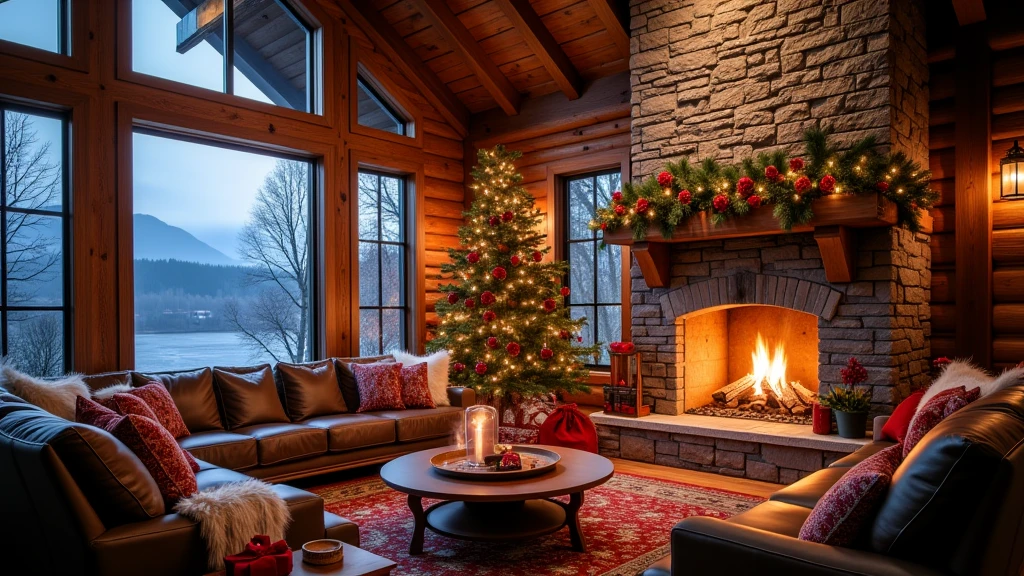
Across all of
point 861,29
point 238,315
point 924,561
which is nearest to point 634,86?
point 861,29

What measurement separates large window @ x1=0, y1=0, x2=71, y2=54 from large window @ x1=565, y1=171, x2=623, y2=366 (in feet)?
13.7

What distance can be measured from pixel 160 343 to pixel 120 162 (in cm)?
134

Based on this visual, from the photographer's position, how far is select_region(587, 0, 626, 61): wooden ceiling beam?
19.0 feet

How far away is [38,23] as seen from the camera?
4707mm

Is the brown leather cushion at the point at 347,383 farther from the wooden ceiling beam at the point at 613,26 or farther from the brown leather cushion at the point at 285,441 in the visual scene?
the wooden ceiling beam at the point at 613,26

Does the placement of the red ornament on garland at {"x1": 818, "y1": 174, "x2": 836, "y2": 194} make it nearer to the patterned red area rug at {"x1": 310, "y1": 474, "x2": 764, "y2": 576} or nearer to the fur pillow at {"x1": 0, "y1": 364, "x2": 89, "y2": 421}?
the patterned red area rug at {"x1": 310, "y1": 474, "x2": 764, "y2": 576}

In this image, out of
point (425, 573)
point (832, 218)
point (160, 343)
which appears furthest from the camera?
point (160, 343)

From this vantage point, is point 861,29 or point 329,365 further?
point 329,365

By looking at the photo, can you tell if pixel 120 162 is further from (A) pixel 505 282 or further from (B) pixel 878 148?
(B) pixel 878 148

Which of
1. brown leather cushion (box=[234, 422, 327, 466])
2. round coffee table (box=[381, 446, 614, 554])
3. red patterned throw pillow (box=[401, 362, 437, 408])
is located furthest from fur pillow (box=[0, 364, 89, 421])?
red patterned throw pillow (box=[401, 362, 437, 408])

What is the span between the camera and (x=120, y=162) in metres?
4.96

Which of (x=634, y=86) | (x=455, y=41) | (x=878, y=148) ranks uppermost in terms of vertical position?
(x=455, y=41)

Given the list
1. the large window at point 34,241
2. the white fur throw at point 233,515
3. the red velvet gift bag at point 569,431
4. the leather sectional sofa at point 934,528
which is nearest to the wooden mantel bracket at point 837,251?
the red velvet gift bag at point 569,431

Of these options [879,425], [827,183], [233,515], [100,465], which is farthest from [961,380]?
[100,465]
